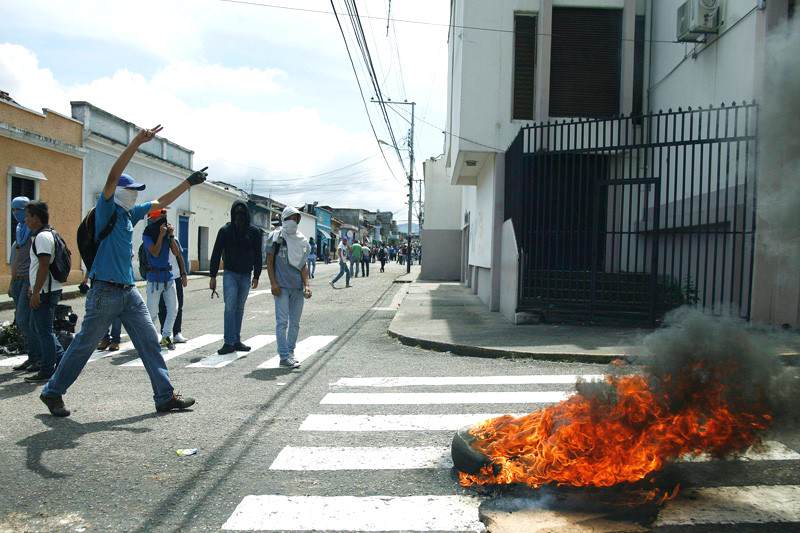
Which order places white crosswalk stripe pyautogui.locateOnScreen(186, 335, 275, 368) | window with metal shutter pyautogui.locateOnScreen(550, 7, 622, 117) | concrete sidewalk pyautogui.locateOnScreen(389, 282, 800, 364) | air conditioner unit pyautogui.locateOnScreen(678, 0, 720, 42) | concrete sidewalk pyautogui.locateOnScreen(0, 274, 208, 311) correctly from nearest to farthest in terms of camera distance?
1. white crosswalk stripe pyautogui.locateOnScreen(186, 335, 275, 368)
2. concrete sidewalk pyautogui.locateOnScreen(389, 282, 800, 364)
3. air conditioner unit pyautogui.locateOnScreen(678, 0, 720, 42)
4. window with metal shutter pyautogui.locateOnScreen(550, 7, 622, 117)
5. concrete sidewalk pyautogui.locateOnScreen(0, 274, 208, 311)

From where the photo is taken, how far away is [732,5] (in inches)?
377

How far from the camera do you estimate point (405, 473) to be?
3.96m

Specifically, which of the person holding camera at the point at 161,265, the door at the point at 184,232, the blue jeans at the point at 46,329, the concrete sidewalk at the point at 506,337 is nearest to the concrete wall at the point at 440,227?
the door at the point at 184,232

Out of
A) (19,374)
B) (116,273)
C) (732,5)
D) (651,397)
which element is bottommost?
(19,374)

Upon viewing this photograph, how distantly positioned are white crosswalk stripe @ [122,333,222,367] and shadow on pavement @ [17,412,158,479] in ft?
8.16

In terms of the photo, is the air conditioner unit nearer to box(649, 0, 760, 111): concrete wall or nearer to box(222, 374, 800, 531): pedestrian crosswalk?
box(649, 0, 760, 111): concrete wall

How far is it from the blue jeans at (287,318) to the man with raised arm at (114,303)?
7.01 ft

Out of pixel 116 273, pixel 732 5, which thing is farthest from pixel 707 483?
pixel 732 5

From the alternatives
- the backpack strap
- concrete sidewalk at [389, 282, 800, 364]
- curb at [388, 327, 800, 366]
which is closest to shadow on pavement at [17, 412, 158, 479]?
the backpack strap

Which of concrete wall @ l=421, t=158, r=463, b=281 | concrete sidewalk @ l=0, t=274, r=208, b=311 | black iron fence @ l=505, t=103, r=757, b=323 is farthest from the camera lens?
concrete wall @ l=421, t=158, r=463, b=281

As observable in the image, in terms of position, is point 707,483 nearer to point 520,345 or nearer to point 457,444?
point 457,444

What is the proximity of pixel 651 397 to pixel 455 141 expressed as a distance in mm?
10970

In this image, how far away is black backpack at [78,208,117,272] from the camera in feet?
16.6

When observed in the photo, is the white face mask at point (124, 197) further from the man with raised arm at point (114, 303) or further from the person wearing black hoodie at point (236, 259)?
the person wearing black hoodie at point (236, 259)
